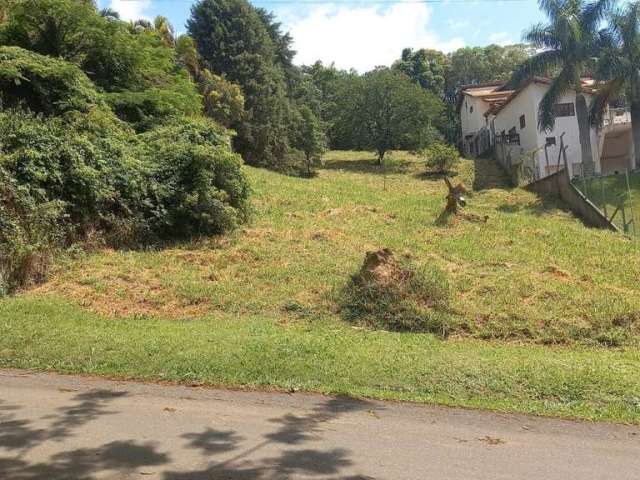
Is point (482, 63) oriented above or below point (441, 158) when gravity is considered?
above

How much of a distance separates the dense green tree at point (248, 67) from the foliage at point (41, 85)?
1648cm

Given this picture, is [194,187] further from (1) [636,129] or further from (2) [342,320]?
(1) [636,129]

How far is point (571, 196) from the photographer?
867 inches

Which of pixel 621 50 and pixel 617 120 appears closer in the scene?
pixel 621 50

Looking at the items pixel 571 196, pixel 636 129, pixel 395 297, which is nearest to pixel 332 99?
pixel 636 129

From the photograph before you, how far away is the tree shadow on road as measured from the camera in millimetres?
3871

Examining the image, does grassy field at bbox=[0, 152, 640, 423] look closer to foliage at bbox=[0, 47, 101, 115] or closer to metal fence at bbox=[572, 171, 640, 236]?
metal fence at bbox=[572, 171, 640, 236]

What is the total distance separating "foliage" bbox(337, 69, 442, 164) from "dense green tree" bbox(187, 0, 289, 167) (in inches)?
251

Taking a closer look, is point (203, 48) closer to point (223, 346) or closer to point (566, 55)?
point (566, 55)

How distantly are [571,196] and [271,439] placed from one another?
66.6ft

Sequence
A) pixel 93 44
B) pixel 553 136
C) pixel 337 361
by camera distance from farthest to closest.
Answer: pixel 553 136 < pixel 93 44 < pixel 337 361

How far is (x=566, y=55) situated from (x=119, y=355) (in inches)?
1033

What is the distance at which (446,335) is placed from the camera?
30.6 ft

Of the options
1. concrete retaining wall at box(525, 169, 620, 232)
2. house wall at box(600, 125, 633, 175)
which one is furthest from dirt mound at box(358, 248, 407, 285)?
house wall at box(600, 125, 633, 175)
